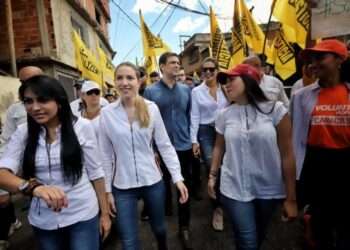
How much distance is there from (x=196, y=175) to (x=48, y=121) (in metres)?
3.18

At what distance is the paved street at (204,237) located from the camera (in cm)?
316

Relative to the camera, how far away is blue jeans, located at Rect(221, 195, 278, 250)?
2117 mm

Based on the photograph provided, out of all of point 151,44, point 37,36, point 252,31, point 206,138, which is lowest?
point 206,138

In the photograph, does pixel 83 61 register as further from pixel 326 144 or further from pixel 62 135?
pixel 326 144

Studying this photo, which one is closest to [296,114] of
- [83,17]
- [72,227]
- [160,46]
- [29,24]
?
[72,227]

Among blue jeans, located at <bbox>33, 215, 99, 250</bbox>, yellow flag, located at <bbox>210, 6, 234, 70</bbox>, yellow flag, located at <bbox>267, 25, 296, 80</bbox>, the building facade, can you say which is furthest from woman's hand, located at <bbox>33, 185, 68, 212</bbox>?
the building facade

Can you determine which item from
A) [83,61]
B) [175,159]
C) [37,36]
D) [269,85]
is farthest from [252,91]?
[37,36]

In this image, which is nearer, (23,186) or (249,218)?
(23,186)

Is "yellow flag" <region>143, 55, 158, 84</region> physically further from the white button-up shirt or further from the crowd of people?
the crowd of people

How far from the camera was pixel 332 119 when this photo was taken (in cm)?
224

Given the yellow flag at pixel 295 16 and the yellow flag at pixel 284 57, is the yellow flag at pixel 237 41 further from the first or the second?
the yellow flag at pixel 295 16

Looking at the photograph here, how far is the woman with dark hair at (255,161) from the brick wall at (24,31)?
8.15 m

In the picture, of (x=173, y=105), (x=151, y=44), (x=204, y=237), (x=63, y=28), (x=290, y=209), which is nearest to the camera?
(x=290, y=209)

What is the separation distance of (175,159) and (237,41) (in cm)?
437
